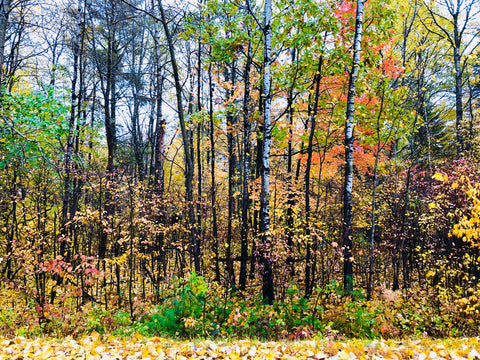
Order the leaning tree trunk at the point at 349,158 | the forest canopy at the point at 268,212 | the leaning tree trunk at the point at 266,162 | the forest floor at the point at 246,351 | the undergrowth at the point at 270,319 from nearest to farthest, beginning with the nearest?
the forest floor at the point at 246,351 → the undergrowth at the point at 270,319 → the forest canopy at the point at 268,212 → the leaning tree trunk at the point at 266,162 → the leaning tree trunk at the point at 349,158

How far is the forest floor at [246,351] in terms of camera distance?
11.7ft

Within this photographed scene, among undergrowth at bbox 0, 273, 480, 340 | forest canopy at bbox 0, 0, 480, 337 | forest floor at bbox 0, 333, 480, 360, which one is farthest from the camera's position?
forest canopy at bbox 0, 0, 480, 337

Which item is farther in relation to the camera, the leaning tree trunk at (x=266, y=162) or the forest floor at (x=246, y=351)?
the leaning tree trunk at (x=266, y=162)

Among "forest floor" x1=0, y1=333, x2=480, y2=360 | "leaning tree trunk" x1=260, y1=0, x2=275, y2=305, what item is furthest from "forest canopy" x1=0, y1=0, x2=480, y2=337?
"forest floor" x1=0, y1=333, x2=480, y2=360

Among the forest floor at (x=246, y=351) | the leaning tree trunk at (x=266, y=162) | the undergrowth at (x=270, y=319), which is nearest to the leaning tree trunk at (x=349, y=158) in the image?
the undergrowth at (x=270, y=319)

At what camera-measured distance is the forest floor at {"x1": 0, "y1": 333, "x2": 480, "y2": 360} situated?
3579 millimetres

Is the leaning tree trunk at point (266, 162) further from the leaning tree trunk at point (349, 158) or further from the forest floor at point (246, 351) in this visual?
the forest floor at point (246, 351)

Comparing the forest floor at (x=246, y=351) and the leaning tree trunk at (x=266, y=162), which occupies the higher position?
the leaning tree trunk at (x=266, y=162)

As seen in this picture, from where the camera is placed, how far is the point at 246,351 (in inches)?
157

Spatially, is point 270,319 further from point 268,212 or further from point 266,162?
point 266,162

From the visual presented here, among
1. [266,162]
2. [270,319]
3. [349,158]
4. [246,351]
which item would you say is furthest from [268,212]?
[246,351]

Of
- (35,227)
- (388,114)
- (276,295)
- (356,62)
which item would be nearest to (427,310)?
(276,295)

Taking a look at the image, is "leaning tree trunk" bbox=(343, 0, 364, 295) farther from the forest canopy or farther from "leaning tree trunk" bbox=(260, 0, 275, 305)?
"leaning tree trunk" bbox=(260, 0, 275, 305)

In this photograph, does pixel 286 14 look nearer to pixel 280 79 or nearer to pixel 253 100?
pixel 280 79
